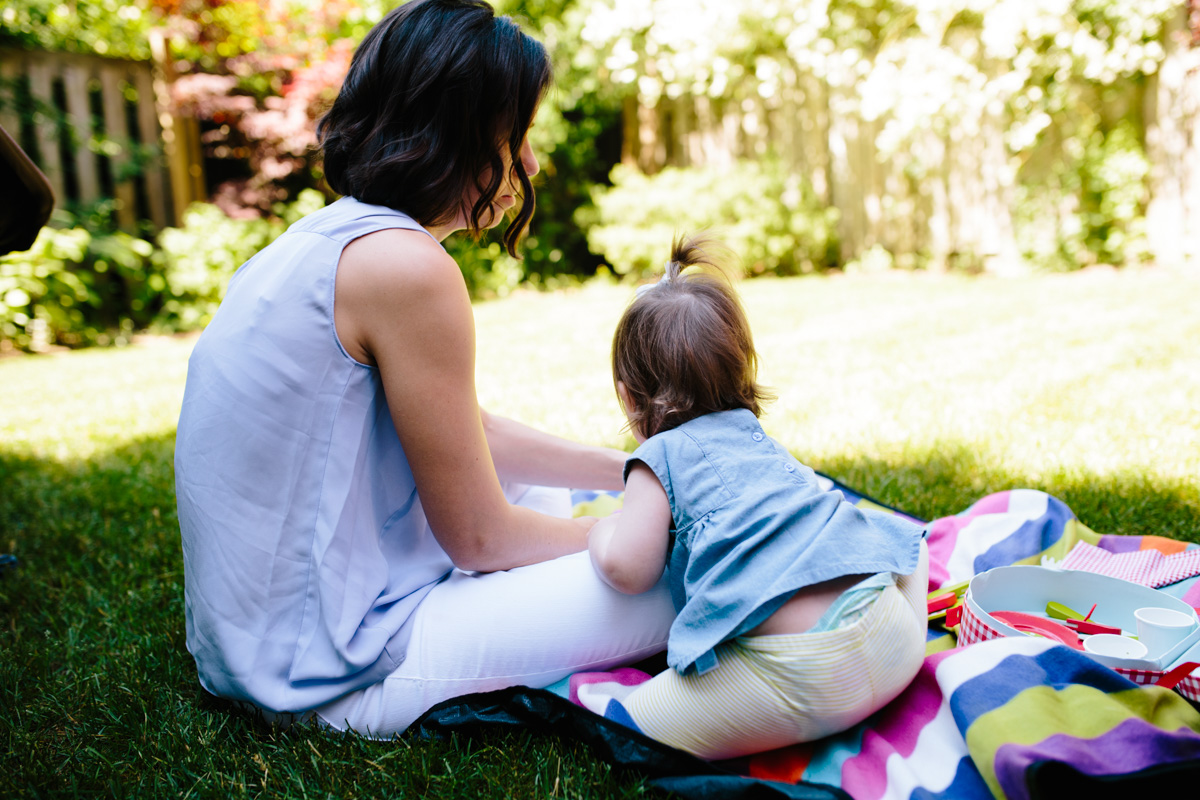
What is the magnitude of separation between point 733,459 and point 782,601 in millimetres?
265

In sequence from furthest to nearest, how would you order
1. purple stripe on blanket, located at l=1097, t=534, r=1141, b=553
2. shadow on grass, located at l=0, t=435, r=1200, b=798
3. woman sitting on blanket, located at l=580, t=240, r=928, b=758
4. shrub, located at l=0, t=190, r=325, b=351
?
shrub, located at l=0, t=190, r=325, b=351 < purple stripe on blanket, located at l=1097, t=534, r=1141, b=553 < shadow on grass, located at l=0, t=435, r=1200, b=798 < woman sitting on blanket, located at l=580, t=240, r=928, b=758

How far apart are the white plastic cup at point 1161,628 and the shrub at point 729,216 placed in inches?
250

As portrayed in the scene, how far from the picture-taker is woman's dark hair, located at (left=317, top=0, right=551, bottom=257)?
144 centimetres

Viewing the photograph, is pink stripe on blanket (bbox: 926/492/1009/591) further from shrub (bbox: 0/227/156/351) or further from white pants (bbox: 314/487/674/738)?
shrub (bbox: 0/227/156/351)

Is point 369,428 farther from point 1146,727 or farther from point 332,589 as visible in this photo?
point 1146,727

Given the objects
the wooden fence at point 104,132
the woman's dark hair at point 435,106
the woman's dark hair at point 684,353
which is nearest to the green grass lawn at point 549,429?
the woman's dark hair at point 684,353

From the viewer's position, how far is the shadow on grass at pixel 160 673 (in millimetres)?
1441

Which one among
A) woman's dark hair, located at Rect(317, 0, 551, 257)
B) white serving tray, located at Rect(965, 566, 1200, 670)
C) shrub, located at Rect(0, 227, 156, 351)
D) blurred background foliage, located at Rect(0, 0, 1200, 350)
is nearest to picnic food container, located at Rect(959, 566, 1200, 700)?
white serving tray, located at Rect(965, 566, 1200, 670)

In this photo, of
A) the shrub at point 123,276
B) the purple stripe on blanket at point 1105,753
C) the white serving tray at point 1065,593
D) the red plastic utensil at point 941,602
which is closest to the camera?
the purple stripe on blanket at point 1105,753

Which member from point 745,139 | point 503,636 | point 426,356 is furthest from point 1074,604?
point 745,139

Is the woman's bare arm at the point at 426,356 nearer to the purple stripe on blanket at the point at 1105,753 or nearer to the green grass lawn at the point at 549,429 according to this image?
the green grass lawn at the point at 549,429

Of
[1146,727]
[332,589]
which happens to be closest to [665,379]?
[332,589]

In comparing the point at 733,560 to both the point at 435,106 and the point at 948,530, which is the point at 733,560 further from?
the point at 948,530

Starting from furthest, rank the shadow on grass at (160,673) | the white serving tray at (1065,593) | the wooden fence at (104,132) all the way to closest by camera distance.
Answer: the wooden fence at (104,132) < the white serving tray at (1065,593) < the shadow on grass at (160,673)
